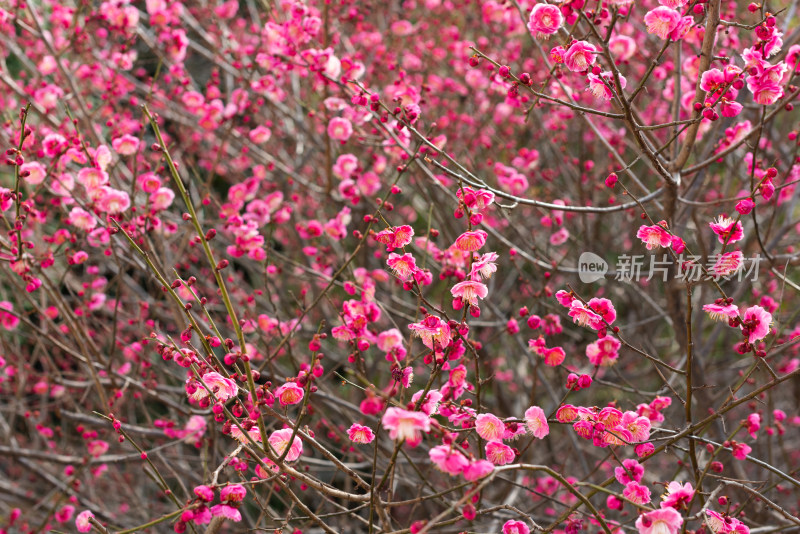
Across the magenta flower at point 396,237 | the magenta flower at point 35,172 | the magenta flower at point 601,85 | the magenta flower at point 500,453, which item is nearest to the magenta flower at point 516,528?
the magenta flower at point 500,453

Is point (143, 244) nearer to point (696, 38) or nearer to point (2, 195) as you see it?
Result: point (2, 195)

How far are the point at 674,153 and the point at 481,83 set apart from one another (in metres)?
2.56

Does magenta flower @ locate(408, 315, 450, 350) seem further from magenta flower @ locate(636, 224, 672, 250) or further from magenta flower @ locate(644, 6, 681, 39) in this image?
magenta flower @ locate(644, 6, 681, 39)

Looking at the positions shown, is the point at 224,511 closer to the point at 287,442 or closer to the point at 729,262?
the point at 287,442

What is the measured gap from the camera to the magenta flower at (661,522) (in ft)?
5.30

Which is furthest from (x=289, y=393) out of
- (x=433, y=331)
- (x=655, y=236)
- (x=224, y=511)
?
(x=655, y=236)

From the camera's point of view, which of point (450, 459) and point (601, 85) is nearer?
point (450, 459)

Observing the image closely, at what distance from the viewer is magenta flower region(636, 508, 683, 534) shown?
5.30 ft

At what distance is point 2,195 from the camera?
2535 millimetres

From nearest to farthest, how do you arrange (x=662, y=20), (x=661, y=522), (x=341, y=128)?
(x=661, y=522) < (x=662, y=20) < (x=341, y=128)

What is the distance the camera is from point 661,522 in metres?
1.64

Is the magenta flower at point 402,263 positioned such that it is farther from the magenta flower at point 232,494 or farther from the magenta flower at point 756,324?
the magenta flower at point 756,324

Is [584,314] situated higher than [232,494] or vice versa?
[584,314]

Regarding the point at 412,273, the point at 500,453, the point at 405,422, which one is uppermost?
the point at 412,273
